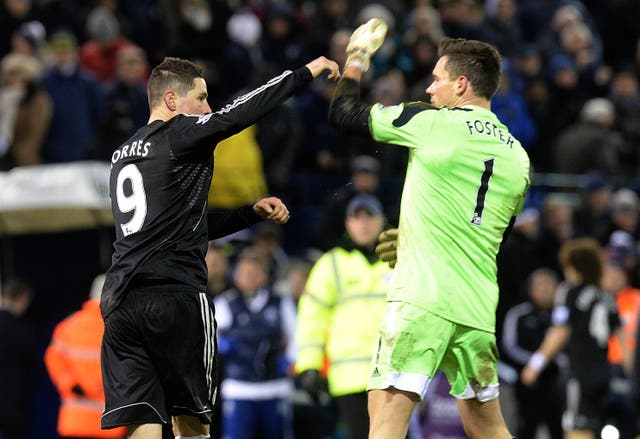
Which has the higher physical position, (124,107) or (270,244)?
(124,107)

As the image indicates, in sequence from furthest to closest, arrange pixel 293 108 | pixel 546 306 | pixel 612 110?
pixel 612 110
pixel 293 108
pixel 546 306

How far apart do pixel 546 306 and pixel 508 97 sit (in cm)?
380

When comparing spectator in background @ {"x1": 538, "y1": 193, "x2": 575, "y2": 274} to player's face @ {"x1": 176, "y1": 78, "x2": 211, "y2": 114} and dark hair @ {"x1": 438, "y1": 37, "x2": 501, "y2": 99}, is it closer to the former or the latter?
dark hair @ {"x1": 438, "y1": 37, "x2": 501, "y2": 99}

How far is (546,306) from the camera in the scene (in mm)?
14312

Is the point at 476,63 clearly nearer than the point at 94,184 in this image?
Yes

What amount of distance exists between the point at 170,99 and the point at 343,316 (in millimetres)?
3402

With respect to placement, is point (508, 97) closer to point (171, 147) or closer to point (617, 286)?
point (617, 286)

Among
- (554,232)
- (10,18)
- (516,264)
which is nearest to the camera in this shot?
(516,264)

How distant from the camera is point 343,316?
1020 centimetres

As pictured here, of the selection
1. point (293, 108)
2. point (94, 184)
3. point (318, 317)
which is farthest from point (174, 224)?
point (293, 108)

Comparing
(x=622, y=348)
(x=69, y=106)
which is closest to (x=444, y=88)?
(x=622, y=348)

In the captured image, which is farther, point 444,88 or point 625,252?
point 625,252

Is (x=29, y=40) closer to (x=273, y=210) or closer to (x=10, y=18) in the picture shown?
(x=10, y=18)

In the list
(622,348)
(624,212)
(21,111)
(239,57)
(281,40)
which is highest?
(281,40)
